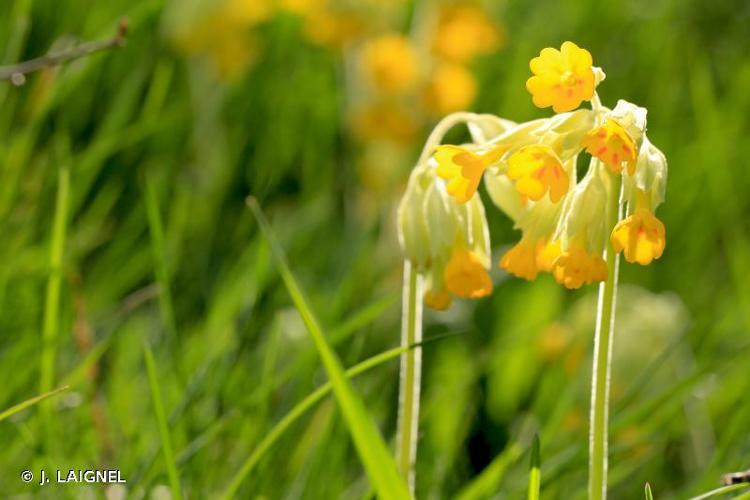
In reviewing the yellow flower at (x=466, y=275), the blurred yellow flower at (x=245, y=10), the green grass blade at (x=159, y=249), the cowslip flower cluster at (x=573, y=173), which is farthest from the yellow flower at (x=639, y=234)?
the blurred yellow flower at (x=245, y=10)

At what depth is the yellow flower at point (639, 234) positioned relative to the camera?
122 centimetres

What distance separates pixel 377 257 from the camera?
10.5 feet

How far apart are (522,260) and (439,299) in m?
0.22

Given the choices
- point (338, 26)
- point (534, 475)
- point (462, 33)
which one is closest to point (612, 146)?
point (534, 475)

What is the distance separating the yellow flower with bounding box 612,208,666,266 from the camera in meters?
1.22

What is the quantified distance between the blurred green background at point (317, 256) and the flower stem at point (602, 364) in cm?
39

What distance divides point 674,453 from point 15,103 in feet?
6.07

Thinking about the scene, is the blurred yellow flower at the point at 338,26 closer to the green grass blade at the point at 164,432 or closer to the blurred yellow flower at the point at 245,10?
the blurred yellow flower at the point at 245,10

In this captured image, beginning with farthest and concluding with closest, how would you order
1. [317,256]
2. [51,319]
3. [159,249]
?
1. [317,256]
2. [159,249]
3. [51,319]

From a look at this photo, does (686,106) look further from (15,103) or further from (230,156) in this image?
(15,103)

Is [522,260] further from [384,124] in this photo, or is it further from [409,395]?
[384,124]

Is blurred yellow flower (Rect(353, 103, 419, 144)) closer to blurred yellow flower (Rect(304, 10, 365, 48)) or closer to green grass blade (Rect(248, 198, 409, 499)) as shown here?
blurred yellow flower (Rect(304, 10, 365, 48))

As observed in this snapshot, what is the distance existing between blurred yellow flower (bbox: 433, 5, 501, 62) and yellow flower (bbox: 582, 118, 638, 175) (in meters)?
2.64

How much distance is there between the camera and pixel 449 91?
3658mm
